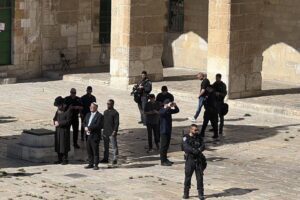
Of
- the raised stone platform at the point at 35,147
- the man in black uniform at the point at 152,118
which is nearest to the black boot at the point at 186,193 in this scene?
the raised stone platform at the point at 35,147

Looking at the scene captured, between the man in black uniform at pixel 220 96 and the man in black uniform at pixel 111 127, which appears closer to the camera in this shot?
the man in black uniform at pixel 111 127

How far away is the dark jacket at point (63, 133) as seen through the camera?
2288cm

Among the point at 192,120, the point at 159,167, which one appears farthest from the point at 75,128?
the point at 192,120

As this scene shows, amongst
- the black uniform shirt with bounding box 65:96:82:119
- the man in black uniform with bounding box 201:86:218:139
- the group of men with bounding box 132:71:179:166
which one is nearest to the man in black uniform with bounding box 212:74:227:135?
the man in black uniform with bounding box 201:86:218:139

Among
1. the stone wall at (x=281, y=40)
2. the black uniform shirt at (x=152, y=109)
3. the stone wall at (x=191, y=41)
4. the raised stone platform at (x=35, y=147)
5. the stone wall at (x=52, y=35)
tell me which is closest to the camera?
the raised stone platform at (x=35, y=147)

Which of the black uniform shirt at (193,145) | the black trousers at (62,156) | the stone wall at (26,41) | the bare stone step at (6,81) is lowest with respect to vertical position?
the black trousers at (62,156)

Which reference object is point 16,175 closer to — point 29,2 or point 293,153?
point 293,153

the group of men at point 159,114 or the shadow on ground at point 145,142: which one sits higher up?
the group of men at point 159,114

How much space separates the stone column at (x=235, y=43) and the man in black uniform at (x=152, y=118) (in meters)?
6.91

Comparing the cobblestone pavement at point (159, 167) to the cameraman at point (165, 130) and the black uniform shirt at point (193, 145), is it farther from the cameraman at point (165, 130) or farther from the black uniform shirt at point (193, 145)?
the black uniform shirt at point (193, 145)

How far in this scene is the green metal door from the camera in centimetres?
3494

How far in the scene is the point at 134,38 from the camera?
111 ft

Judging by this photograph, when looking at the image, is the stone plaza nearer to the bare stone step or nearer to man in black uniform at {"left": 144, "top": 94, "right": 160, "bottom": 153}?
the bare stone step

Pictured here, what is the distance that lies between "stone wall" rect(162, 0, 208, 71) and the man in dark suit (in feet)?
49.4
